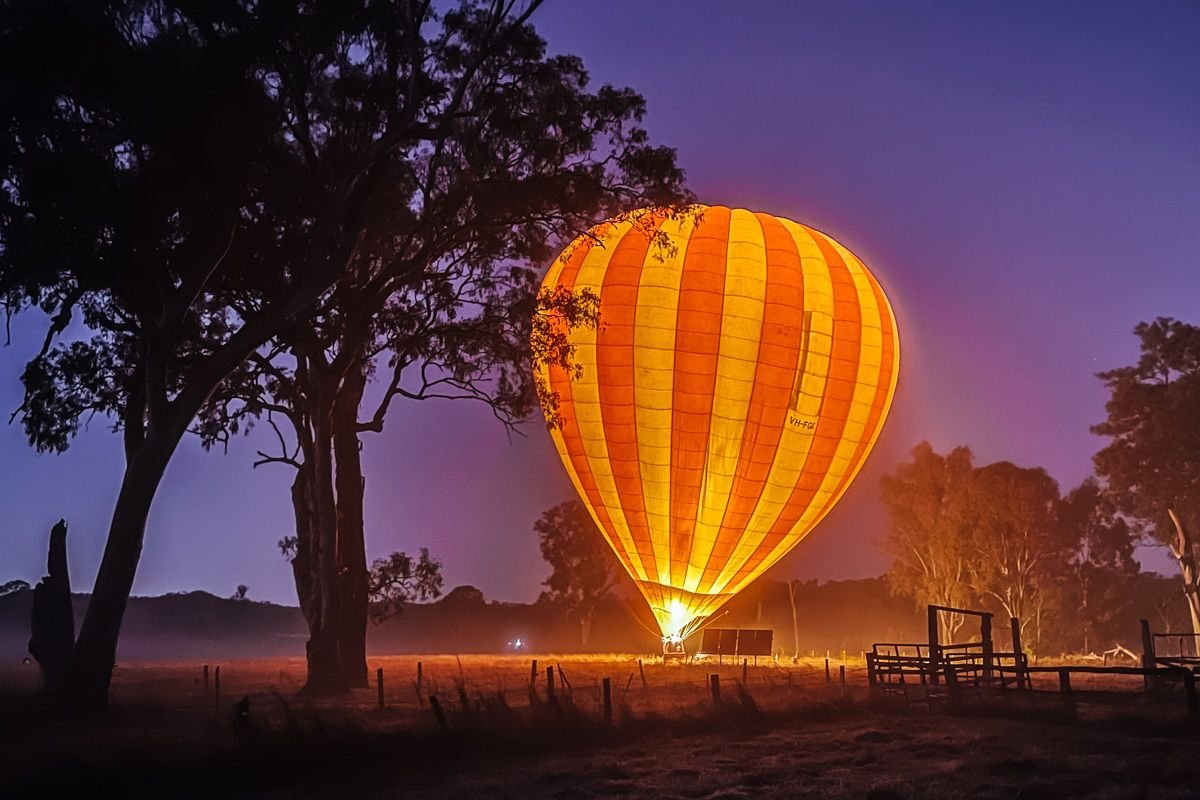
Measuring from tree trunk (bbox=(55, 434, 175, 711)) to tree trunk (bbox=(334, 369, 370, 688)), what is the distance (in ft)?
34.1

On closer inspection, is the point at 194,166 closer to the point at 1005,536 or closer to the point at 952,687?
the point at 952,687

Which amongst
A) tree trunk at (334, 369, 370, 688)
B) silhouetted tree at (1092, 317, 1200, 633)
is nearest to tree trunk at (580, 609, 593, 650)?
silhouetted tree at (1092, 317, 1200, 633)

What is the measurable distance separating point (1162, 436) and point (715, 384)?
28.5 meters

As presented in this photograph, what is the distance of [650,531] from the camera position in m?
36.9

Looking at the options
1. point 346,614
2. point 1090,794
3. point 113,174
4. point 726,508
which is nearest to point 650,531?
point 726,508

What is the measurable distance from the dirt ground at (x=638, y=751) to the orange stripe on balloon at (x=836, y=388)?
14703 mm

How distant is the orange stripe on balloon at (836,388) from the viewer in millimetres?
35844

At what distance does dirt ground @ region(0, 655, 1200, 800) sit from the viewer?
Result: 12.7 metres

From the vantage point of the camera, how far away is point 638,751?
1596 cm

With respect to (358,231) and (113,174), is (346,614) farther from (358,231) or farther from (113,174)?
(113,174)

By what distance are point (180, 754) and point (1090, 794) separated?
11268 millimetres

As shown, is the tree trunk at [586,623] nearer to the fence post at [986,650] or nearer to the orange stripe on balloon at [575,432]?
the orange stripe on balloon at [575,432]

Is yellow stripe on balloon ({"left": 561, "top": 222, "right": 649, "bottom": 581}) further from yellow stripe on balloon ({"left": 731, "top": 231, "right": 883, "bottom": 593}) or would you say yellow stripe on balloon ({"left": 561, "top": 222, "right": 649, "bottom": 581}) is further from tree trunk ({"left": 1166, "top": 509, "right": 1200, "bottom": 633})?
tree trunk ({"left": 1166, "top": 509, "right": 1200, "bottom": 633})

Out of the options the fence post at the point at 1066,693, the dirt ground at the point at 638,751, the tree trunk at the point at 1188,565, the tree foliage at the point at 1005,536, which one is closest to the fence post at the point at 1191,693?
the dirt ground at the point at 638,751
